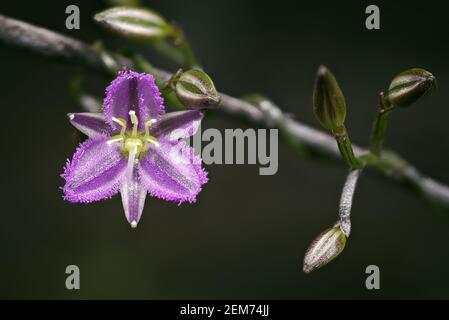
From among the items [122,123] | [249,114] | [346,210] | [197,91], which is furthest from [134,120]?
[346,210]

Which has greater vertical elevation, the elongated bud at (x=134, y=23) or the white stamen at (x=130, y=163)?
the elongated bud at (x=134, y=23)

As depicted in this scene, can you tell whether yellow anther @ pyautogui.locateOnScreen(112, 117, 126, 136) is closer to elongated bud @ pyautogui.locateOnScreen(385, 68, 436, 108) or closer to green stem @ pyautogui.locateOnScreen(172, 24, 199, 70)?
green stem @ pyautogui.locateOnScreen(172, 24, 199, 70)

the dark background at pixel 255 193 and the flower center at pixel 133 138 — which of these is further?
the dark background at pixel 255 193

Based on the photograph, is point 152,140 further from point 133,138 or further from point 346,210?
point 346,210

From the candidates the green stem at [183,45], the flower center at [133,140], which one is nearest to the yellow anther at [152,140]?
the flower center at [133,140]

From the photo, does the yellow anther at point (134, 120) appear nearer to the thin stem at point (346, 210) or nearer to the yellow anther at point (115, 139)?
the yellow anther at point (115, 139)

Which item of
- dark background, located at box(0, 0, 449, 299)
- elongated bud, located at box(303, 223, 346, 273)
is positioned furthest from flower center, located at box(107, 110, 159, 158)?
dark background, located at box(0, 0, 449, 299)

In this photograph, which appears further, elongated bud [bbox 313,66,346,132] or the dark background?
the dark background
